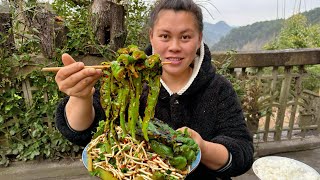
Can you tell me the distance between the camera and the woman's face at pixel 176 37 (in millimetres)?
1770

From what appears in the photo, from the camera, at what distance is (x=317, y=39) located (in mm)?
9414

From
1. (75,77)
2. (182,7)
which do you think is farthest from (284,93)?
(75,77)

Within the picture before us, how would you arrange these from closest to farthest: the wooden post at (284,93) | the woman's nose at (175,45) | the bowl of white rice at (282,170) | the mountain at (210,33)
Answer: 1. the woman's nose at (175,45)
2. the mountain at (210,33)
3. the bowl of white rice at (282,170)
4. the wooden post at (284,93)

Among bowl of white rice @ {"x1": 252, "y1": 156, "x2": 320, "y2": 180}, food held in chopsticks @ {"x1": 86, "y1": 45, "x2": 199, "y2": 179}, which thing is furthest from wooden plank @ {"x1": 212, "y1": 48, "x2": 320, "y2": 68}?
food held in chopsticks @ {"x1": 86, "y1": 45, "x2": 199, "y2": 179}

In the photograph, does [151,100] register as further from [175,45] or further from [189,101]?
[189,101]

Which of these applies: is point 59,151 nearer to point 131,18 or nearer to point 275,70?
point 131,18

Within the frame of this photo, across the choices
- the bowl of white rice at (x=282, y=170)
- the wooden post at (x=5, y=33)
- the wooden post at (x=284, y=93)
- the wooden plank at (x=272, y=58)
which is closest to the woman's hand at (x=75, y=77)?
the bowl of white rice at (x=282, y=170)

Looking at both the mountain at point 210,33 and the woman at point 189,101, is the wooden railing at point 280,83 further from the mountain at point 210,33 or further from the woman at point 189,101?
the woman at point 189,101

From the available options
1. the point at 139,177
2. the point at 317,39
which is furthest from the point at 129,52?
the point at 317,39

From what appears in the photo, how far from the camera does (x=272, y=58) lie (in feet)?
12.1

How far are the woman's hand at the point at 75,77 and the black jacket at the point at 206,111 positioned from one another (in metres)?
0.41

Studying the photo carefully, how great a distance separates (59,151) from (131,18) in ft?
5.76

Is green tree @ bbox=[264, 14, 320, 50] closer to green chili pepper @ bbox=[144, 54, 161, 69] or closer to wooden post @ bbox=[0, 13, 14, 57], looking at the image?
wooden post @ bbox=[0, 13, 14, 57]

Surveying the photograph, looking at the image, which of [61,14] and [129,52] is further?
[61,14]
